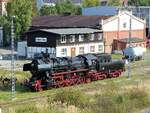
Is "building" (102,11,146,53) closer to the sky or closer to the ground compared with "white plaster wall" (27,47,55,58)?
closer to the sky

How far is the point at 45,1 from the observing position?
126 m

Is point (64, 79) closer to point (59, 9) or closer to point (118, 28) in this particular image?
point (118, 28)

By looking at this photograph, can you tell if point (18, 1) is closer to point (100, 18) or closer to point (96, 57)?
point (100, 18)

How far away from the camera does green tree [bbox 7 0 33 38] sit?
7650 cm

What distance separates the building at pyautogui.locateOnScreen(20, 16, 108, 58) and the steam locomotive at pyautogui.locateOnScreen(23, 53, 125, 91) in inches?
616

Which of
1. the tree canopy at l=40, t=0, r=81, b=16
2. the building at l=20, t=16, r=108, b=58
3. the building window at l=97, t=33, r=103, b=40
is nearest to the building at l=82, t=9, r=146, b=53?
the building window at l=97, t=33, r=103, b=40

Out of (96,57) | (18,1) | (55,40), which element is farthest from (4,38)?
(96,57)

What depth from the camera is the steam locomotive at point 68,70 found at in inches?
1569

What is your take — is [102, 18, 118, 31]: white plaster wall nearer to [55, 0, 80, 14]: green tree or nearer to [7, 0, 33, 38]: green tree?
[7, 0, 33, 38]: green tree

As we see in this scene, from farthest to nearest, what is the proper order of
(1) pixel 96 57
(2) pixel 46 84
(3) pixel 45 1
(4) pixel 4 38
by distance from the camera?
(3) pixel 45 1, (4) pixel 4 38, (1) pixel 96 57, (2) pixel 46 84

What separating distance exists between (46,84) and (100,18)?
118 feet

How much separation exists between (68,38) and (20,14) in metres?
16.0

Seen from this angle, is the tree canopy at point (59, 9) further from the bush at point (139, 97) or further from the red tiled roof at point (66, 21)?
the bush at point (139, 97)

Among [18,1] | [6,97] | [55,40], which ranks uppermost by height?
[18,1]
